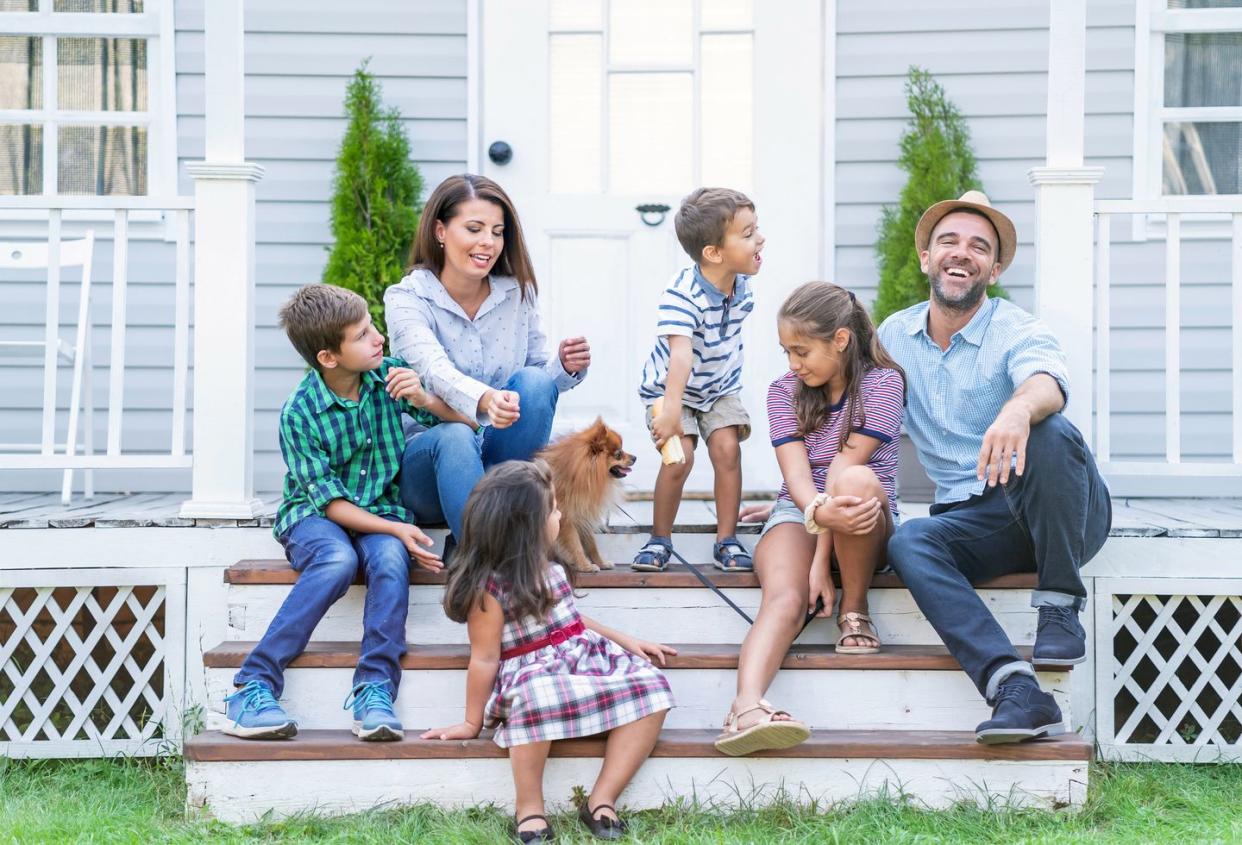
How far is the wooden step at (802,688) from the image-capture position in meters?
2.90

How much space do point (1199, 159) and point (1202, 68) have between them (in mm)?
376

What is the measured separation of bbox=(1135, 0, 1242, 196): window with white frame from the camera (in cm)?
498

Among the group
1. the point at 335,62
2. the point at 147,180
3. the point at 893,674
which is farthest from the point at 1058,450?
the point at 147,180

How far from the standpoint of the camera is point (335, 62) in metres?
4.98

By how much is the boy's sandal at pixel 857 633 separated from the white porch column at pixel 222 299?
1700mm

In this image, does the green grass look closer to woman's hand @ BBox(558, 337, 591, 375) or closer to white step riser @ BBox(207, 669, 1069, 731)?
white step riser @ BBox(207, 669, 1069, 731)

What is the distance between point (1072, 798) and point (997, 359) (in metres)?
1.08

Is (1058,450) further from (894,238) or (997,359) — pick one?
(894,238)

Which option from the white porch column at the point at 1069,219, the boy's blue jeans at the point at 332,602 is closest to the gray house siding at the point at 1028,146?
the white porch column at the point at 1069,219

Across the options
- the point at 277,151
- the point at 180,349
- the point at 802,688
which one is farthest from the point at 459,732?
the point at 277,151

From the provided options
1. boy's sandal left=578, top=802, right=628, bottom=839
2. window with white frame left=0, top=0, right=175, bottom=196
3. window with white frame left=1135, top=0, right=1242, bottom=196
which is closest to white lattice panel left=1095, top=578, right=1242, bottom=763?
boy's sandal left=578, top=802, right=628, bottom=839

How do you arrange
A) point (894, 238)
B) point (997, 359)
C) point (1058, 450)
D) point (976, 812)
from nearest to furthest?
point (976, 812), point (1058, 450), point (997, 359), point (894, 238)

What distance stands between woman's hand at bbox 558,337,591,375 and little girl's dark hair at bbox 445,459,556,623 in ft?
2.27

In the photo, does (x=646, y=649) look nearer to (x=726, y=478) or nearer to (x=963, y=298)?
(x=726, y=478)
